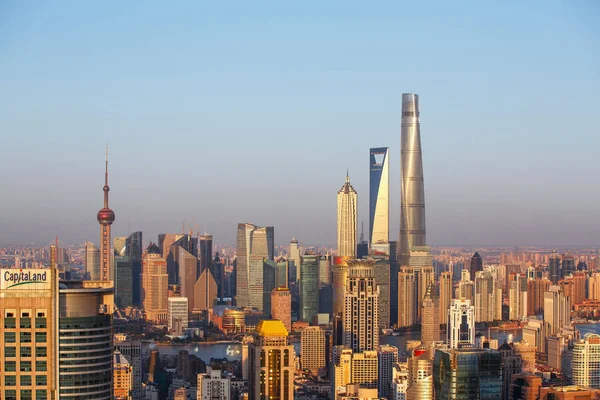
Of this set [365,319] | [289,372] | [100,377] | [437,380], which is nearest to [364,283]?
[365,319]

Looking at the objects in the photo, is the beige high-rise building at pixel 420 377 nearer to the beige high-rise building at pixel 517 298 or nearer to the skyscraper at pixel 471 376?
the skyscraper at pixel 471 376

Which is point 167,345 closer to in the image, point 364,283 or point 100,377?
point 364,283

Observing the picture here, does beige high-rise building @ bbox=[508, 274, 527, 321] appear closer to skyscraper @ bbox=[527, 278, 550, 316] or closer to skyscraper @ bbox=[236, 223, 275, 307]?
skyscraper @ bbox=[527, 278, 550, 316]

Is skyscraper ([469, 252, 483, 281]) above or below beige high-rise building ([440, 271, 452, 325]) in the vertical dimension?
above

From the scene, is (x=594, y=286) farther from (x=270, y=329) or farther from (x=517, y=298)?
(x=270, y=329)

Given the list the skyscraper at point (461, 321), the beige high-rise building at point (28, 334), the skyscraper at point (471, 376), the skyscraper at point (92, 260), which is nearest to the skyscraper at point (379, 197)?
the skyscraper at point (461, 321)

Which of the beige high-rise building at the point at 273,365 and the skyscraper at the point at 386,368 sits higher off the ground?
the beige high-rise building at the point at 273,365

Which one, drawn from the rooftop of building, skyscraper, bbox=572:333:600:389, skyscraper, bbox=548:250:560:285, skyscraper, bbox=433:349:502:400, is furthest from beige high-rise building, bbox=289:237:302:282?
skyscraper, bbox=433:349:502:400
